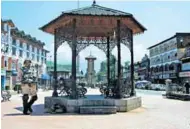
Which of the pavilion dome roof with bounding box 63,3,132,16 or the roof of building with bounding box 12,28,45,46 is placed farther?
the roof of building with bounding box 12,28,45,46

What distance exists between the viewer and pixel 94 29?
2020cm

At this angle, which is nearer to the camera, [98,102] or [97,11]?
[98,102]

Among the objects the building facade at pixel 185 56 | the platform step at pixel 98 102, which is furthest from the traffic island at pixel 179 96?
the building facade at pixel 185 56

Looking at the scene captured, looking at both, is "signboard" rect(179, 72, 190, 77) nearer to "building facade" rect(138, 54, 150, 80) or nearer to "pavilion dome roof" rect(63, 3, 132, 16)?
"building facade" rect(138, 54, 150, 80)

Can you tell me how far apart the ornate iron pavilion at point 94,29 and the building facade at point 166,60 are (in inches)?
2047

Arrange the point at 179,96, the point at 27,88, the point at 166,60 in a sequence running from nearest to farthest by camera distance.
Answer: the point at 27,88 → the point at 179,96 → the point at 166,60

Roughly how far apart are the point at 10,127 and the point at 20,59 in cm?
4907

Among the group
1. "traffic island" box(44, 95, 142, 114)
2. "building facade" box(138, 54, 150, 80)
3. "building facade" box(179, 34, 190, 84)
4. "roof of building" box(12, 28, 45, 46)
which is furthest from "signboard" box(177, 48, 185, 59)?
"traffic island" box(44, 95, 142, 114)

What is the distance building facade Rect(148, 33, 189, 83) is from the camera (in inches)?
2849

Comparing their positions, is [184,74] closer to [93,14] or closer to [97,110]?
[93,14]

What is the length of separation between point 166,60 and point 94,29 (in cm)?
6247

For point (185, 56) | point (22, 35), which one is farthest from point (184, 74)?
point (22, 35)

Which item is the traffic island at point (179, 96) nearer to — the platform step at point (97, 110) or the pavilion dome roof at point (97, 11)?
the pavilion dome roof at point (97, 11)

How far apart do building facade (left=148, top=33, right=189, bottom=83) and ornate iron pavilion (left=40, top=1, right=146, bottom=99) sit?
171 ft
